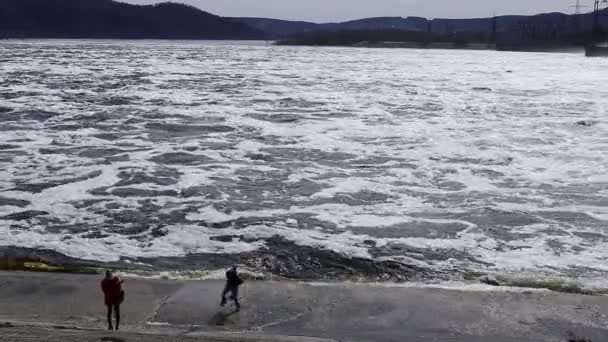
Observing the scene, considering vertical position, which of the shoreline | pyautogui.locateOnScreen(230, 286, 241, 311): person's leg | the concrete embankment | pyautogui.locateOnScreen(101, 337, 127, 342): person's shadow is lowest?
the shoreline

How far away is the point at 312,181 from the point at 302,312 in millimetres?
9850

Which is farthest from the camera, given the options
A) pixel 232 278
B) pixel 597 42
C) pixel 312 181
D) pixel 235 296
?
pixel 597 42

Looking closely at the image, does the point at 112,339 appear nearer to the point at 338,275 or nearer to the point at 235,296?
the point at 235,296

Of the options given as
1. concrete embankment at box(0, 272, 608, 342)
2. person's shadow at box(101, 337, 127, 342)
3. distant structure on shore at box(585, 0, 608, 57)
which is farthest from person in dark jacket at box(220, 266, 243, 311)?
distant structure on shore at box(585, 0, 608, 57)

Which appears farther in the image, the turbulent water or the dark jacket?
the turbulent water

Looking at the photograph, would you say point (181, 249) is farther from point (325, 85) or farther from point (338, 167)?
point (325, 85)

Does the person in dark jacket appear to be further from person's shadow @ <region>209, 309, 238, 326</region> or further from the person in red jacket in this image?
the person in red jacket

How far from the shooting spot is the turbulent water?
→ 1405 centimetres

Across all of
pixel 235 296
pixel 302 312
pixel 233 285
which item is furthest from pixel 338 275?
pixel 233 285

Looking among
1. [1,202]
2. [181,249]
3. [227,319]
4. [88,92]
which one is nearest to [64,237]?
[181,249]

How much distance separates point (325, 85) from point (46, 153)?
33708 mm

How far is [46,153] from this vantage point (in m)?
23.1

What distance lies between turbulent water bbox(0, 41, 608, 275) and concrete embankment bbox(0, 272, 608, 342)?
6.95 ft

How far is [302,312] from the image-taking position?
9.91 metres
